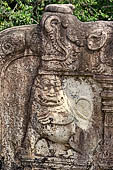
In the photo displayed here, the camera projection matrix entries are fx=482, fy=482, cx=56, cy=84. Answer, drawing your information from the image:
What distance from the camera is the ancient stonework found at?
511 cm

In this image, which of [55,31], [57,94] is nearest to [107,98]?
[57,94]

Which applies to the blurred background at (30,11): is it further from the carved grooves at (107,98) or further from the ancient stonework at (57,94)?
the carved grooves at (107,98)

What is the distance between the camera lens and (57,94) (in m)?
5.19

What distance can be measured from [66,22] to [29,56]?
56cm

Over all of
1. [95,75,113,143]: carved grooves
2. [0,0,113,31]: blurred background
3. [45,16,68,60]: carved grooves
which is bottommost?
[95,75,113,143]: carved grooves

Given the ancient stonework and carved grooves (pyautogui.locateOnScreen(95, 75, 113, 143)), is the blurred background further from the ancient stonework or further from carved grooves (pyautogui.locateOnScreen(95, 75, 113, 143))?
carved grooves (pyautogui.locateOnScreen(95, 75, 113, 143))

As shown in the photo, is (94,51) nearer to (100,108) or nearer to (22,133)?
(100,108)

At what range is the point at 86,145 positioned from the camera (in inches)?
207

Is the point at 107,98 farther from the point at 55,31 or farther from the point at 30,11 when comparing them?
the point at 30,11

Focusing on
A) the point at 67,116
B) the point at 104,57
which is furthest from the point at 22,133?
the point at 104,57

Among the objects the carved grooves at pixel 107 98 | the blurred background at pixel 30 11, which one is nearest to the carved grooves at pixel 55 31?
the carved grooves at pixel 107 98

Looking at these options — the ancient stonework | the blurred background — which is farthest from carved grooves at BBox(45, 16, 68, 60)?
the blurred background

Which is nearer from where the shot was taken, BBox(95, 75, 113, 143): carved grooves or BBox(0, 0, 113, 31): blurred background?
BBox(95, 75, 113, 143): carved grooves

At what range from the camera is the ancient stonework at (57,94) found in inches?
201
